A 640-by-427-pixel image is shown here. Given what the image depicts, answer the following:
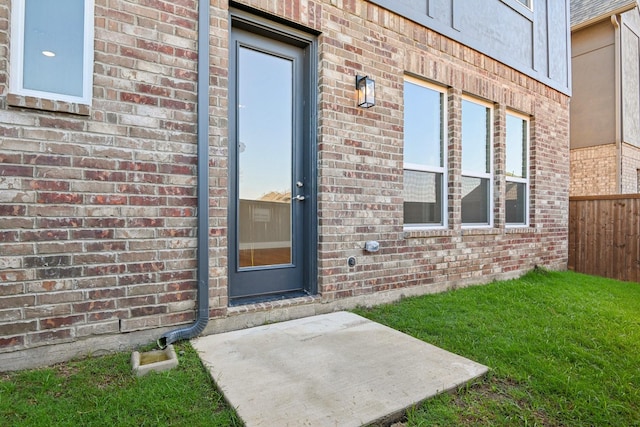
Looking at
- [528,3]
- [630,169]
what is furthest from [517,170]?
→ [630,169]

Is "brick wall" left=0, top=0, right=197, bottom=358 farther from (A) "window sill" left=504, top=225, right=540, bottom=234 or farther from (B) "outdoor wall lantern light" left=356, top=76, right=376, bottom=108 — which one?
(A) "window sill" left=504, top=225, right=540, bottom=234

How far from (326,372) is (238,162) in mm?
1754

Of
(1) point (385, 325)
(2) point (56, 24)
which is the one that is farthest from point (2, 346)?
(1) point (385, 325)

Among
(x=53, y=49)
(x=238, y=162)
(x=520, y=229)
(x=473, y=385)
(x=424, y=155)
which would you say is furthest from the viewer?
(x=520, y=229)

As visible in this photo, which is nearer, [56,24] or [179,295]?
[56,24]

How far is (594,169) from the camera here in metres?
8.91

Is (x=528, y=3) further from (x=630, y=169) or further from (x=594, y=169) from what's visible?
(x=630, y=169)

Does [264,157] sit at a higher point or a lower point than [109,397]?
higher

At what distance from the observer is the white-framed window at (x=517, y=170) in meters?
4.96

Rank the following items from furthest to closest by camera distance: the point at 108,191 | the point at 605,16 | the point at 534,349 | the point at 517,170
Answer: the point at 605,16 < the point at 517,170 < the point at 534,349 < the point at 108,191

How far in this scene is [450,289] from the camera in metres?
3.98

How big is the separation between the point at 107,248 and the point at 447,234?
3414mm

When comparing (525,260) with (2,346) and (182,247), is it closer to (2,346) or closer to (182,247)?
(182,247)

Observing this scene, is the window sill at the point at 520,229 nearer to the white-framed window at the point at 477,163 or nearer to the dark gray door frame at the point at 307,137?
the white-framed window at the point at 477,163
